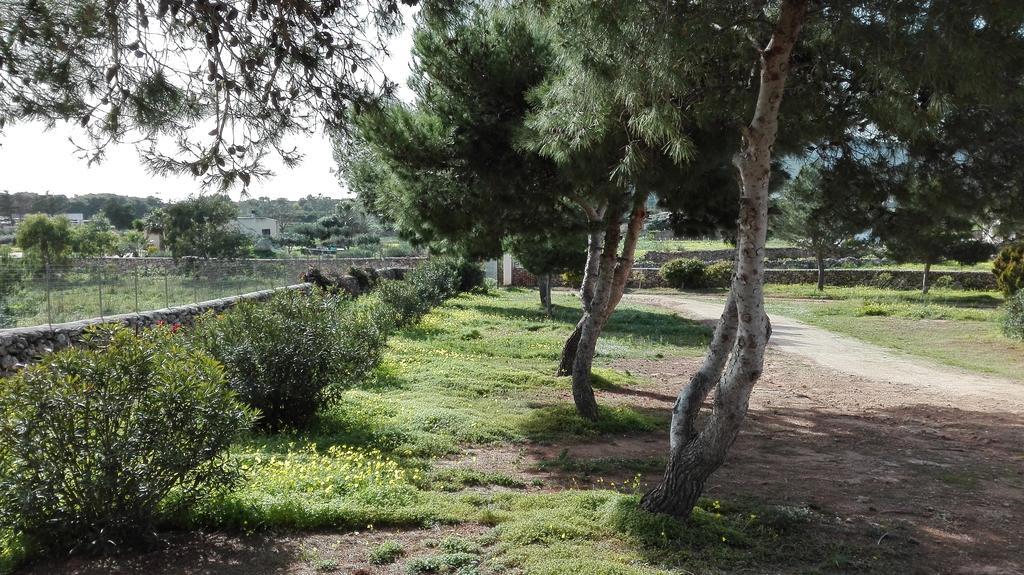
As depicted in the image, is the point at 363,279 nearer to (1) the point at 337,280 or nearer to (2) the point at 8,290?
(1) the point at 337,280

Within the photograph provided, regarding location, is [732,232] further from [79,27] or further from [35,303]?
[35,303]

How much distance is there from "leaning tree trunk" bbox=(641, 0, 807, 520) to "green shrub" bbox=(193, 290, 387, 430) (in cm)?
381

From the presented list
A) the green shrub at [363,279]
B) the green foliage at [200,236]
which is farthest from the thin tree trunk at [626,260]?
the green foliage at [200,236]

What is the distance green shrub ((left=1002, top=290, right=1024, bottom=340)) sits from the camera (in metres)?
16.3

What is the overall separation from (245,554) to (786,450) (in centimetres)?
583

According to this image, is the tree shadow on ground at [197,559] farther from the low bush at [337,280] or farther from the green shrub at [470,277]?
the green shrub at [470,277]

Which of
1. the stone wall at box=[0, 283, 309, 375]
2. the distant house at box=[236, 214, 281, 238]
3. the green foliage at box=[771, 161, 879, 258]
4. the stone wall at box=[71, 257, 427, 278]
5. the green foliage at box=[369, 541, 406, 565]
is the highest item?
the distant house at box=[236, 214, 281, 238]

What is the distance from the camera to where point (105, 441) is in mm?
3980

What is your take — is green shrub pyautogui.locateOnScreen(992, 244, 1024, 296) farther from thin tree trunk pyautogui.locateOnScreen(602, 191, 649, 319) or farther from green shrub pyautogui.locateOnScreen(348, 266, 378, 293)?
green shrub pyautogui.locateOnScreen(348, 266, 378, 293)

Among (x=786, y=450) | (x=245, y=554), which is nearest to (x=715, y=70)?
(x=786, y=450)

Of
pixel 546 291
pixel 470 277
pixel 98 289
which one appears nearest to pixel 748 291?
pixel 98 289

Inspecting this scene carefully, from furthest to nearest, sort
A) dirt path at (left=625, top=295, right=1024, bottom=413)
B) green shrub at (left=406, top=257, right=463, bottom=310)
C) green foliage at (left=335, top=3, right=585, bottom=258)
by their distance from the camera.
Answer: green shrub at (left=406, top=257, right=463, bottom=310) → dirt path at (left=625, top=295, right=1024, bottom=413) → green foliage at (left=335, top=3, right=585, bottom=258)

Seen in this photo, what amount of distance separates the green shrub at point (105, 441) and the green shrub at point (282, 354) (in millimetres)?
2603

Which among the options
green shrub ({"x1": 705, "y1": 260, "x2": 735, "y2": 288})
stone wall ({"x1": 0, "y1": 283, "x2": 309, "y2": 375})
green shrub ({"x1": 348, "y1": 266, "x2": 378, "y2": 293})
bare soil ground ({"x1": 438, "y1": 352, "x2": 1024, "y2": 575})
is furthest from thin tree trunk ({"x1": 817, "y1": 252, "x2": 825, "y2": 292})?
stone wall ({"x1": 0, "y1": 283, "x2": 309, "y2": 375})
